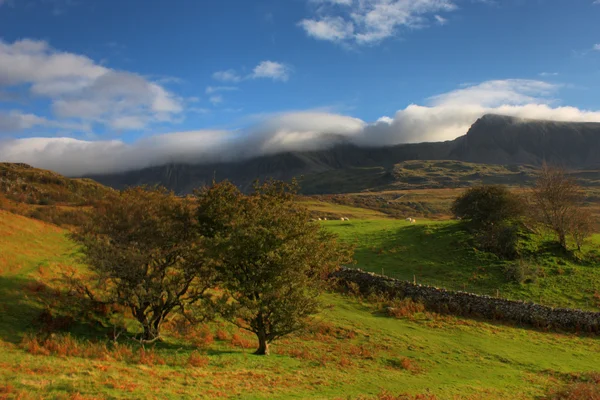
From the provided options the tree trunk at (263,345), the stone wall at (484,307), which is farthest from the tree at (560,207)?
the tree trunk at (263,345)

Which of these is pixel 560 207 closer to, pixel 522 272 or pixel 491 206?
pixel 491 206

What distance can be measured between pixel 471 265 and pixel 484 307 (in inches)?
411

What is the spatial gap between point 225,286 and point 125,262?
5876 millimetres

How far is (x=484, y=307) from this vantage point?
3622cm

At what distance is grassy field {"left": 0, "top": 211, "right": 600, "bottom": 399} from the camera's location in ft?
49.4

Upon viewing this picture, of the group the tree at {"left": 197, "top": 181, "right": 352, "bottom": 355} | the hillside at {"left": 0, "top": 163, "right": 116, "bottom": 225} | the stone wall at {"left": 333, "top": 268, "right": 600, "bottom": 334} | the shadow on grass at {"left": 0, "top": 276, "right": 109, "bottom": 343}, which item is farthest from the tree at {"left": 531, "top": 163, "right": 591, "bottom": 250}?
the shadow on grass at {"left": 0, "top": 276, "right": 109, "bottom": 343}

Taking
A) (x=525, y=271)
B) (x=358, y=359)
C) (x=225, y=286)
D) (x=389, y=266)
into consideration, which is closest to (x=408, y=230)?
(x=389, y=266)

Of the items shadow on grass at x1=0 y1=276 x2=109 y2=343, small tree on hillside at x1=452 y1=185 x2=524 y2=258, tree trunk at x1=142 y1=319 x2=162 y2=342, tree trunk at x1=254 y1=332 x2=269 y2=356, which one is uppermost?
small tree on hillside at x1=452 y1=185 x2=524 y2=258

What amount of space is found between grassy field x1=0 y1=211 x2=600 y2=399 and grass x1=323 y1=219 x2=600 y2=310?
7.43m

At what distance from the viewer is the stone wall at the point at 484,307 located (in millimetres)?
32875

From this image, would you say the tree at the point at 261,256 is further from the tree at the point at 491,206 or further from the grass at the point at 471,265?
the tree at the point at 491,206

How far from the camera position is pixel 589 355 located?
27.4m

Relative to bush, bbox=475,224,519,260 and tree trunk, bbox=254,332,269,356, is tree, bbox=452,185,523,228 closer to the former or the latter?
bush, bbox=475,224,519,260

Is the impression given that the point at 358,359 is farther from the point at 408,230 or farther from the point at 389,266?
the point at 408,230
